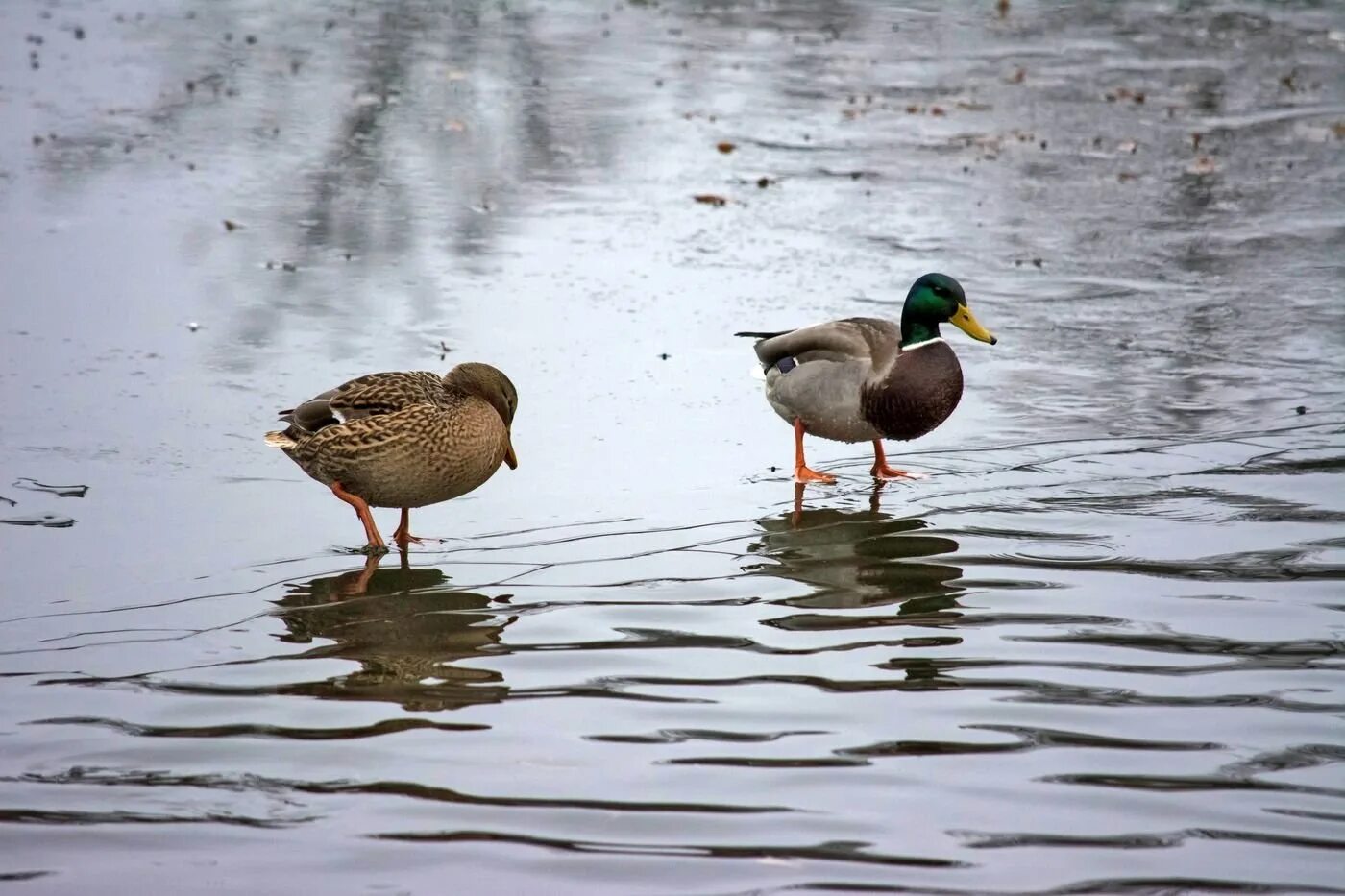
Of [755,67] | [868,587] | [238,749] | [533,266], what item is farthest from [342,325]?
[755,67]

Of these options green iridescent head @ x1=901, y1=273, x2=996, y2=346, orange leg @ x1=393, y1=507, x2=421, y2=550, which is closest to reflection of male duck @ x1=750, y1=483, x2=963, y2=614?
green iridescent head @ x1=901, y1=273, x2=996, y2=346

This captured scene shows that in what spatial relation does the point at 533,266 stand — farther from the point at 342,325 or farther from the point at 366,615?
the point at 366,615

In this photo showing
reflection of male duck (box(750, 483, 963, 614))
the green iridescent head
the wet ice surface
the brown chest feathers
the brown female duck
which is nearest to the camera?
the wet ice surface

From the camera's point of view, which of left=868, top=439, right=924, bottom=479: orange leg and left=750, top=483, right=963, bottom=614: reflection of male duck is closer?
left=750, top=483, right=963, bottom=614: reflection of male duck

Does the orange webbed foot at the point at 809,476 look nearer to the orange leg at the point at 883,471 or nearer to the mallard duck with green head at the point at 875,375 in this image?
the mallard duck with green head at the point at 875,375

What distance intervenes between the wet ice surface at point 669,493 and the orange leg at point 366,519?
138 mm

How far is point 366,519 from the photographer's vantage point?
6.12 m

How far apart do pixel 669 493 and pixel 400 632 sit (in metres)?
1.65

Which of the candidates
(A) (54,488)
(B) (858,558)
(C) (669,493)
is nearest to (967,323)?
(C) (669,493)

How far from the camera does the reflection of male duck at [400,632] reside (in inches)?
183

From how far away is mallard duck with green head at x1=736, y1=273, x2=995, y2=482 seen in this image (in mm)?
6961

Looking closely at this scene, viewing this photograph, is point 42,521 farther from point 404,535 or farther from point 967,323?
point 967,323

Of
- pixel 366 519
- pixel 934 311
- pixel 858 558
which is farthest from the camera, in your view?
Answer: pixel 934 311

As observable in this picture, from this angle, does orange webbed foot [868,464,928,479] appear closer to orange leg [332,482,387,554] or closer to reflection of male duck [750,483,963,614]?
reflection of male duck [750,483,963,614]
